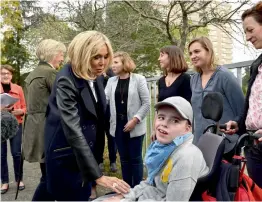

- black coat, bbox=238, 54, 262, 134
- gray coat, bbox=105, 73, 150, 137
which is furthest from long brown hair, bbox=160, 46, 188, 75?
black coat, bbox=238, 54, 262, 134

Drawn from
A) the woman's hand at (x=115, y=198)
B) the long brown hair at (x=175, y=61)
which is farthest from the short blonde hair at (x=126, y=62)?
the woman's hand at (x=115, y=198)

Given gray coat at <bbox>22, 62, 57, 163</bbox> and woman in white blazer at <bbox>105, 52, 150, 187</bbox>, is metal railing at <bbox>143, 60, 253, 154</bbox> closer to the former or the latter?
woman in white blazer at <bbox>105, 52, 150, 187</bbox>

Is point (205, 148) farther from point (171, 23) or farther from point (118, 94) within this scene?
point (171, 23)

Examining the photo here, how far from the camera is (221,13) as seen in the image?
7.66m

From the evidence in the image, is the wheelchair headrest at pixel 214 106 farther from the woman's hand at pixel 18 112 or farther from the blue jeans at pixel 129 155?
the woman's hand at pixel 18 112

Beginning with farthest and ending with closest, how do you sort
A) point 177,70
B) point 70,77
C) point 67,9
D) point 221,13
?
1. point 67,9
2. point 221,13
3. point 177,70
4. point 70,77

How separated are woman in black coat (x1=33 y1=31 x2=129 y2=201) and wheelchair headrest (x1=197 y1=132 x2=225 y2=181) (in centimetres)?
61

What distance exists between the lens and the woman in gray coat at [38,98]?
3.42 metres

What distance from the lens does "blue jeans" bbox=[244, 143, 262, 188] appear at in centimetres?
221

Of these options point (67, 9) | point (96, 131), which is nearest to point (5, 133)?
point (96, 131)

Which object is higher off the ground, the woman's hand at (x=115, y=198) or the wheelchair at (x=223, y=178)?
the wheelchair at (x=223, y=178)

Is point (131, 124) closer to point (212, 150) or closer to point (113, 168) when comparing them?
point (113, 168)

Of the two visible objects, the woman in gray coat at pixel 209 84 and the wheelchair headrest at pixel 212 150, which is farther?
the woman in gray coat at pixel 209 84

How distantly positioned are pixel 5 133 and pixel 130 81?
8.61ft
